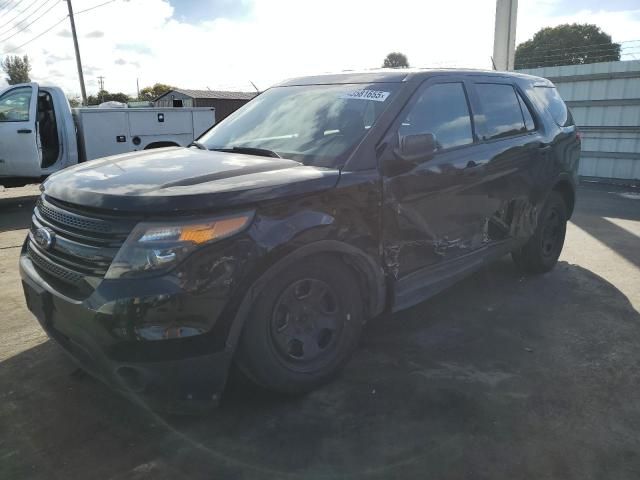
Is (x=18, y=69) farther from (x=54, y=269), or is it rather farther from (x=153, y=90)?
(x=54, y=269)

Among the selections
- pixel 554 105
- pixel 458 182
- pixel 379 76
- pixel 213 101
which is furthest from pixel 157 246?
pixel 213 101

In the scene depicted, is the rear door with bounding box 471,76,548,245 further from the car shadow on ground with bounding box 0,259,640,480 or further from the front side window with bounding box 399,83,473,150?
the car shadow on ground with bounding box 0,259,640,480

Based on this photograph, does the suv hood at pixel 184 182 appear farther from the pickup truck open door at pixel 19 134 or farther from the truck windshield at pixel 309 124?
the pickup truck open door at pixel 19 134

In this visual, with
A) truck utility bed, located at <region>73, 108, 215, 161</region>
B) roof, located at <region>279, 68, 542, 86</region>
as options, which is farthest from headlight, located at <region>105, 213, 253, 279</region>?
truck utility bed, located at <region>73, 108, 215, 161</region>

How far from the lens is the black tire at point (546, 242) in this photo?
478 cm

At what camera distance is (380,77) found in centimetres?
345

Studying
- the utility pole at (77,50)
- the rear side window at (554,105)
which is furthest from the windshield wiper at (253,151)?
the utility pole at (77,50)

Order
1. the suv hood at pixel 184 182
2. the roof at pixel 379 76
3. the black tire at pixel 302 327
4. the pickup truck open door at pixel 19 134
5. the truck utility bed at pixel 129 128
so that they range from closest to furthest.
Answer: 1. the suv hood at pixel 184 182
2. the black tire at pixel 302 327
3. the roof at pixel 379 76
4. the pickup truck open door at pixel 19 134
5. the truck utility bed at pixel 129 128

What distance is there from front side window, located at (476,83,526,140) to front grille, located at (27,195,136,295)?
9.10ft

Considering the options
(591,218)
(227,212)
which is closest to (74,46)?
(591,218)

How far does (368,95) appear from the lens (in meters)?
3.31

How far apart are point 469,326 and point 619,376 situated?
3.41ft

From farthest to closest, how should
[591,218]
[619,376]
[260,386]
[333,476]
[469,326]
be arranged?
[591,218] < [469,326] < [619,376] < [260,386] < [333,476]

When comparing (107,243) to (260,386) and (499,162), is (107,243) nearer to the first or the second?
(260,386)
